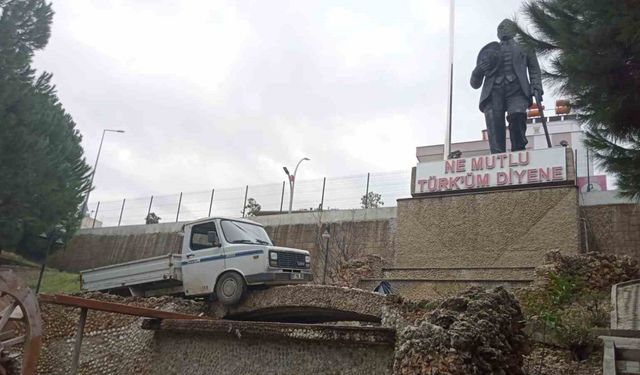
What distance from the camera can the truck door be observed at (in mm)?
12852

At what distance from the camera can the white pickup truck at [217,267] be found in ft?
40.3

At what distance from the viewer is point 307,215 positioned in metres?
22.8

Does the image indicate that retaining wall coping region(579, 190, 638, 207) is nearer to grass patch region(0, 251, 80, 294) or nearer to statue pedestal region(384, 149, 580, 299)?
statue pedestal region(384, 149, 580, 299)

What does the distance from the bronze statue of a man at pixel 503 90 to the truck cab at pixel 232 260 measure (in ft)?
25.3

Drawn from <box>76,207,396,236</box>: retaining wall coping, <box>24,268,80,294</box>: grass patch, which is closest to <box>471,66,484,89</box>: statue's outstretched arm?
<box>76,207,396,236</box>: retaining wall coping

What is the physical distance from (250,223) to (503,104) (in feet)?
28.3

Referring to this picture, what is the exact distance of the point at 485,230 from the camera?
15.2 meters

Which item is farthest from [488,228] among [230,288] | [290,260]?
[230,288]

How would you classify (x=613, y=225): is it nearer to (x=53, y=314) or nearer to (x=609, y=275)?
(x=609, y=275)

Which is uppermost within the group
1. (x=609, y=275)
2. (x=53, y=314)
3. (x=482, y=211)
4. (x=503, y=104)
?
(x=503, y=104)

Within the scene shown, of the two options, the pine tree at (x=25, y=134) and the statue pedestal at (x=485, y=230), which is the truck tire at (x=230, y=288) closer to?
the statue pedestal at (x=485, y=230)

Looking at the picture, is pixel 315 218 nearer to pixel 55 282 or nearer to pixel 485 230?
pixel 485 230

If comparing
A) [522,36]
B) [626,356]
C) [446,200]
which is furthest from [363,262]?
[626,356]

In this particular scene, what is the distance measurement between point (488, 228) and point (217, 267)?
720cm
